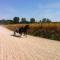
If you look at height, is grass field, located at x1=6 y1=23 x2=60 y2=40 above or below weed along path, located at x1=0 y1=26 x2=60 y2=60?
below

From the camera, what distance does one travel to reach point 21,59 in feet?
40.4

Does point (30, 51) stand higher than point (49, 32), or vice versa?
point (30, 51)

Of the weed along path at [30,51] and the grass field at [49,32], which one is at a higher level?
the weed along path at [30,51]

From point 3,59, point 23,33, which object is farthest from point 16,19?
point 3,59

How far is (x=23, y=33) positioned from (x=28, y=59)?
65.3 feet

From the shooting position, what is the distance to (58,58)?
41.3 ft

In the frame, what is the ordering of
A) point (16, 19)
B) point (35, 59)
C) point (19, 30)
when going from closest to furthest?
point (35, 59) < point (19, 30) < point (16, 19)

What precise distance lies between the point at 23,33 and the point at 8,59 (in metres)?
19.7

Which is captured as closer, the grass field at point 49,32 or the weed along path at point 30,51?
the weed along path at point 30,51

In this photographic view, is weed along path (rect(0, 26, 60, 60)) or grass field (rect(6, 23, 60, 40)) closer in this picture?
weed along path (rect(0, 26, 60, 60))

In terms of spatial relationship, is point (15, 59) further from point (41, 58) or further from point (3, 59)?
point (41, 58)

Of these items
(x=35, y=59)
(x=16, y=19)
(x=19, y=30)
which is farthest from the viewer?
(x=16, y=19)

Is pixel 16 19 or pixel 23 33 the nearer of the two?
pixel 23 33

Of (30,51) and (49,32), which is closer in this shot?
(30,51)
